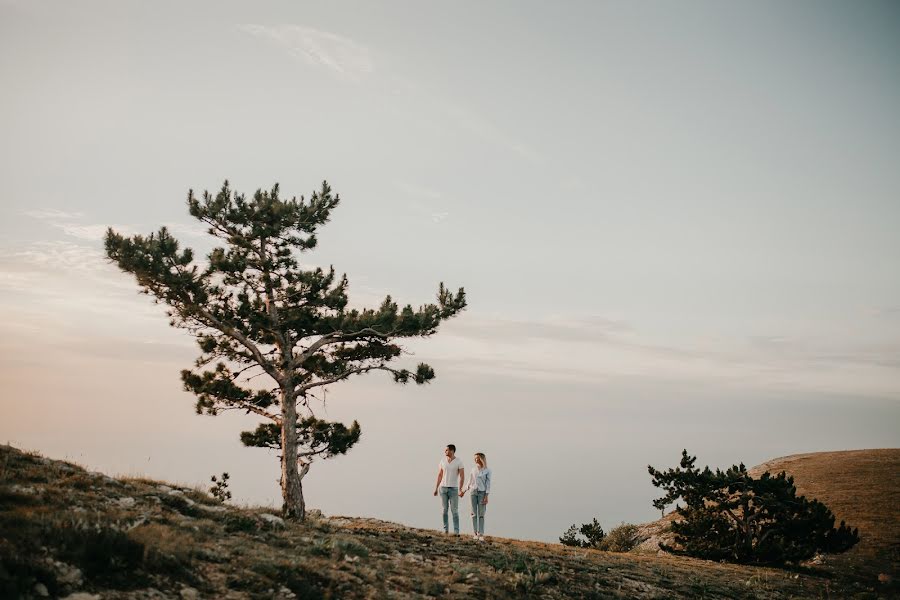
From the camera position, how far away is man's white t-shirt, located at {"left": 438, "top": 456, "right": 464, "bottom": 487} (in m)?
18.9

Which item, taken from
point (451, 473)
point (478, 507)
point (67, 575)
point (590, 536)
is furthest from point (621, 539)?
point (67, 575)

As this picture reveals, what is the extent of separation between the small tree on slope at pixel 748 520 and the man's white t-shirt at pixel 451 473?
1169 cm

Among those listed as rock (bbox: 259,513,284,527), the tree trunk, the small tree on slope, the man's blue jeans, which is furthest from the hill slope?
rock (bbox: 259,513,284,527)

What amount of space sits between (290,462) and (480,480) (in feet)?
22.9

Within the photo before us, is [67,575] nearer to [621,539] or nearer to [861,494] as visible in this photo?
[621,539]

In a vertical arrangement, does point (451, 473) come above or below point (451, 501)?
above

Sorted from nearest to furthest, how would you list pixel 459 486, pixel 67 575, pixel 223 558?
pixel 67 575
pixel 223 558
pixel 459 486

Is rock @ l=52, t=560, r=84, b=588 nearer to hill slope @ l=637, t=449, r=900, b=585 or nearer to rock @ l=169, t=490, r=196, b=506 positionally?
rock @ l=169, t=490, r=196, b=506

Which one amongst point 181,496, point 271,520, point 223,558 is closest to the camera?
point 223,558

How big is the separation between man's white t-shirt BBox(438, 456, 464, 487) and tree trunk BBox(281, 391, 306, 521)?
5191 millimetres

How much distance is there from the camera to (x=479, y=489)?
1928cm

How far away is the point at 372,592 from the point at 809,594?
16.4 m

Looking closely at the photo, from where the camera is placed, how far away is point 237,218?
70.7 ft

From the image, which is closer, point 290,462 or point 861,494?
point 290,462
